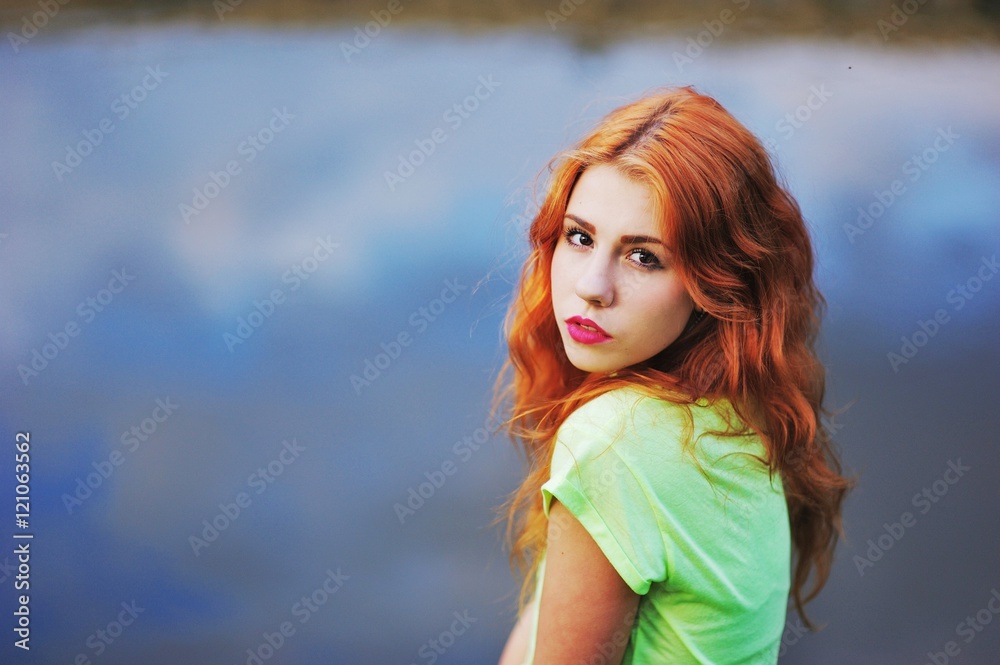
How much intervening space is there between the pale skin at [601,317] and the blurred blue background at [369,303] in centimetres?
119

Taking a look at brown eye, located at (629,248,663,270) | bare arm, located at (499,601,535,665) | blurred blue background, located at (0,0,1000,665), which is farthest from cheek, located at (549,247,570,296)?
blurred blue background, located at (0,0,1000,665)

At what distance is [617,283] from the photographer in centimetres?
116

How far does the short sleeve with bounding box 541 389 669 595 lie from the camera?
104 cm

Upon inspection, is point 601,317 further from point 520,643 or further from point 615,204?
point 520,643

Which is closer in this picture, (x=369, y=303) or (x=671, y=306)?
(x=671, y=306)

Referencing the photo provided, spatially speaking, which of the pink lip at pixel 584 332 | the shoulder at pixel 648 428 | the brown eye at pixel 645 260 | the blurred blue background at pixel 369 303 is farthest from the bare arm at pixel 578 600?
the blurred blue background at pixel 369 303

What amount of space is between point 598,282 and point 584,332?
83 mm

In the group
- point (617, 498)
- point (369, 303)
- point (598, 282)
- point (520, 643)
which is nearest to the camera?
point (617, 498)

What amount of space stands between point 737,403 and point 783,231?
301 millimetres

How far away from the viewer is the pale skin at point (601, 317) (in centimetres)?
106

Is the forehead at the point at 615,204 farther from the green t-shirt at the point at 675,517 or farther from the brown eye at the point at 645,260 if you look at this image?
the green t-shirt at the point at 675,517

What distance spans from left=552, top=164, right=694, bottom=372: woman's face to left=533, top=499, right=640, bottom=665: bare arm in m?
0.25

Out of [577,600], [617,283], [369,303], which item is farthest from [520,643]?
[369,303]

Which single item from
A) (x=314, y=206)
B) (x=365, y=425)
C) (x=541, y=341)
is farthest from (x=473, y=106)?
(x=541, y=341)
